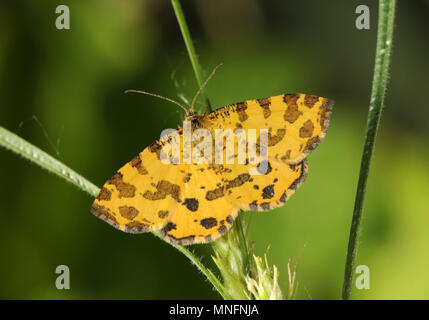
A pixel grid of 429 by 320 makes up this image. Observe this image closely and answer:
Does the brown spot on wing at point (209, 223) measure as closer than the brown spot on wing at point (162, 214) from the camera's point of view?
Yes

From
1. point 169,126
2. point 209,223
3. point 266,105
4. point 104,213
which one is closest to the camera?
point 209,223

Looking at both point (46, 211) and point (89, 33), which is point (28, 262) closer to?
point (46, 211)

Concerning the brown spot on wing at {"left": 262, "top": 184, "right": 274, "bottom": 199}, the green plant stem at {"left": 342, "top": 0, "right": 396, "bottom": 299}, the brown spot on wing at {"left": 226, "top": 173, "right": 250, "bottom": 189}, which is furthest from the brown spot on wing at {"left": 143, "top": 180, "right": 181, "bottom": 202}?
the green plant stem at {"left": 342, "top": 0, "right": 396, "bottom": 299}

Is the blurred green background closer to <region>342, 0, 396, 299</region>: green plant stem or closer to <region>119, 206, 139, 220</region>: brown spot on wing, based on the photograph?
<region>119, 206, 139, 220</region>: brown spot on wing

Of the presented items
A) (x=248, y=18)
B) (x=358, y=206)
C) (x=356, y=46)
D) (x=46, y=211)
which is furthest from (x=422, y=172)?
(x=46, y=211)

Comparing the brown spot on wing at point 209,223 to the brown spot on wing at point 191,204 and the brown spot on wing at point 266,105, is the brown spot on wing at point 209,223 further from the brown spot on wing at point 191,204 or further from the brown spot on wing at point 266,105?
the brown spot on wing at point 266,105

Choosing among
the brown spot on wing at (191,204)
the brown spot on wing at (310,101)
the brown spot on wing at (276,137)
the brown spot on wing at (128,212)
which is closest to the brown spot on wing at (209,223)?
the brown spot on wing at (191,204)

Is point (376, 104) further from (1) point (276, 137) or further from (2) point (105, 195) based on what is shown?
(2) point (105, 195)

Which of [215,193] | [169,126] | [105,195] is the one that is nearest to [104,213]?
[105,195]
